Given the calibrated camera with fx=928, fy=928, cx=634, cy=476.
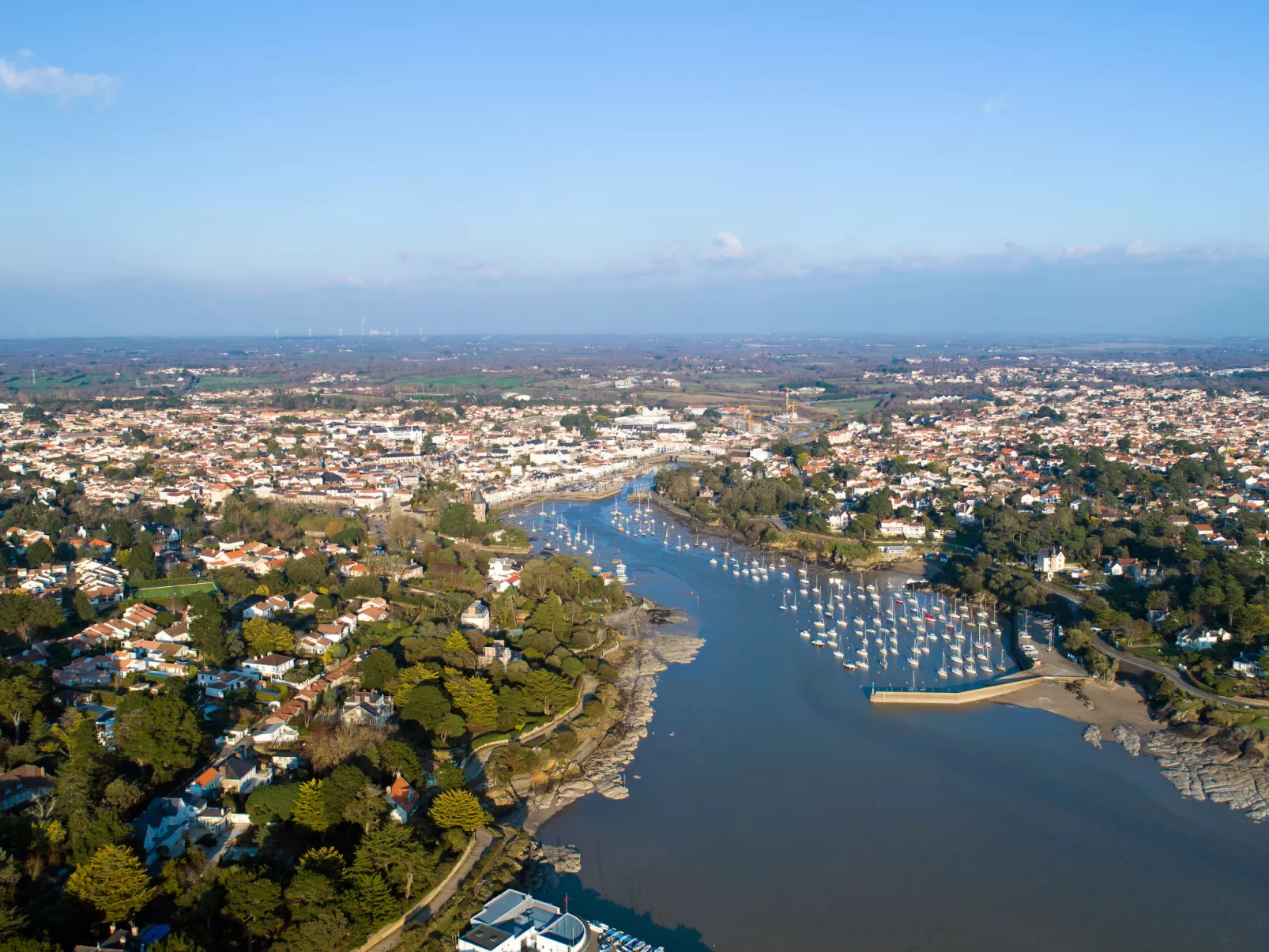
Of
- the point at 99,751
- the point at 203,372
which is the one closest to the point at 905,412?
the point at 99,751

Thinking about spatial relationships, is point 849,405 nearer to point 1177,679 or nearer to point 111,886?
point 1177,679

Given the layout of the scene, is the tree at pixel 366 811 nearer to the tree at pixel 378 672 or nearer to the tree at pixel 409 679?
the tree at pixel 409 679

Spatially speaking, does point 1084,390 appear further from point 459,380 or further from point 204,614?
point 204,614

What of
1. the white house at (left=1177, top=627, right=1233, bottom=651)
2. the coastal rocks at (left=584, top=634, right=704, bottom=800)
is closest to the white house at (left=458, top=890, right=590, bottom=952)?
the coastal rocks at (left=584, top=634, right=704, bottom=800)

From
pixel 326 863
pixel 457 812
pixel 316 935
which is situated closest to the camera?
pixel 316 935

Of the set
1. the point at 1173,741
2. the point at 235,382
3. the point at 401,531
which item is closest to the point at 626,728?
the point at 1173,741
